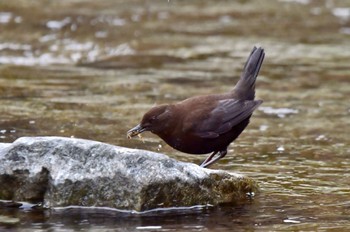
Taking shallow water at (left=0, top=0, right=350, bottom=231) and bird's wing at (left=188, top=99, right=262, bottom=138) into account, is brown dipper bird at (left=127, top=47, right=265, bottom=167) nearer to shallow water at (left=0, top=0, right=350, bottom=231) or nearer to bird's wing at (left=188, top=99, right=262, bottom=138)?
bird's wing at (left=188, top=99, right=262, bottom=138)

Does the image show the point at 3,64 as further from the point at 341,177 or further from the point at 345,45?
the point at 341,177

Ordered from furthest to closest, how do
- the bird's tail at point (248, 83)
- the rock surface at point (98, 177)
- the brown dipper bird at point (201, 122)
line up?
the bird's tail at point (248, 83) < the brown dipper bird at point (201, 122) < the rock surface at point (98, 177)

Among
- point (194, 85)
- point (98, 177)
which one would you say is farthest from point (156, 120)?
point (194, 85)

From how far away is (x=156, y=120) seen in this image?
6211 millimetres

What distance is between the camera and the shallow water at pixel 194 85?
5.67 m

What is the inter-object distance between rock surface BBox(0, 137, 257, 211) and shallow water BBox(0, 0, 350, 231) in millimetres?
102

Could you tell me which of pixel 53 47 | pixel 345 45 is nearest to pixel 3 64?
pixel 53 47

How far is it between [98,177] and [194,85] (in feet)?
16.3

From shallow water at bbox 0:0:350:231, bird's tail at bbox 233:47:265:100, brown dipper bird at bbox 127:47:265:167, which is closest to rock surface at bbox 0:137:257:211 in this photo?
shallow water at bbox 0:0:350:231

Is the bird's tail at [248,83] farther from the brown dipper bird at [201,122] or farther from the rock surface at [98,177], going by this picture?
the rock surface at [98,177]

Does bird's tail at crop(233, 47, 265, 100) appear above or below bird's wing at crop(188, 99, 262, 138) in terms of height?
above

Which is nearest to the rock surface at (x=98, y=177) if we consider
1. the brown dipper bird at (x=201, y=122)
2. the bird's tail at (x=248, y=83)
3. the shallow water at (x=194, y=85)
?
the shallow water at (x=194, y=85)

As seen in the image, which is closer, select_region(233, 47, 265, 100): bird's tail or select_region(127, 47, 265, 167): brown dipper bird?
select_region(127, 47, 265, 167): brown dipper bird

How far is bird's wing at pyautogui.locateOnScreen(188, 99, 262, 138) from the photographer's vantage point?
6207 mm
